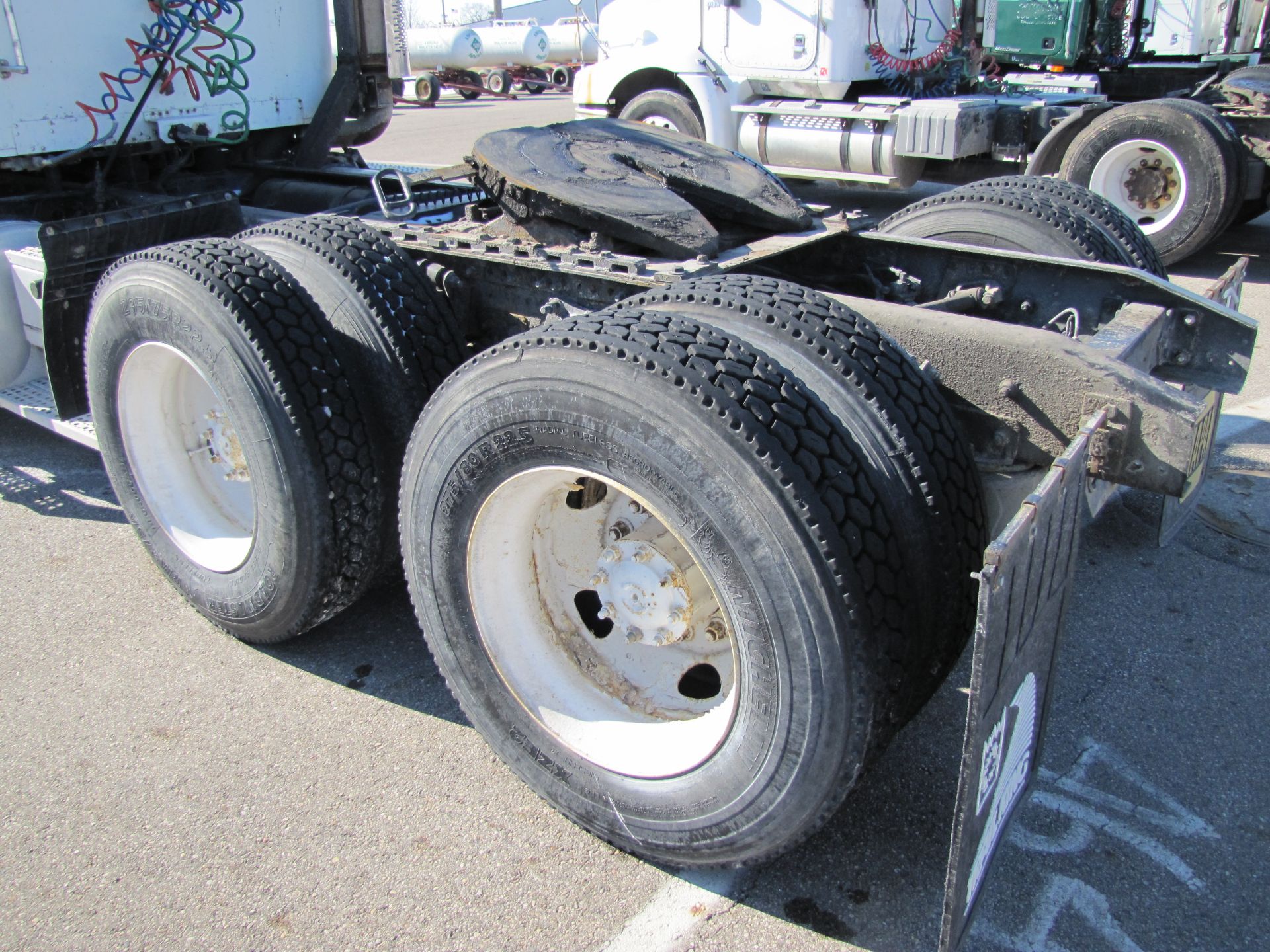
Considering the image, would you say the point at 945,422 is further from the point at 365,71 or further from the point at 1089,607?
the point at 365,71

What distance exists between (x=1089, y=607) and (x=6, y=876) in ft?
10.7

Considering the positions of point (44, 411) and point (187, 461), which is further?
point (44, 411)

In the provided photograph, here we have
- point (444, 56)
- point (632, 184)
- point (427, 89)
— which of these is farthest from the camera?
point (444, 56)

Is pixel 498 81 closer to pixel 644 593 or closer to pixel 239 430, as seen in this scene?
pixel 239 430

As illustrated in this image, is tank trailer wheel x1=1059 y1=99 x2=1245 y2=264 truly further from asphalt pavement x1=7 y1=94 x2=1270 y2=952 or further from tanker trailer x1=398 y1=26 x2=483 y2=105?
tanker trailer x1=398 y1=26 x2=483 y2=105

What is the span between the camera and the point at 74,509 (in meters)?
4.42

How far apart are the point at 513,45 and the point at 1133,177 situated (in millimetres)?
20699

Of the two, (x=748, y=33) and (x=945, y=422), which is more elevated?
(x=748, y=33)

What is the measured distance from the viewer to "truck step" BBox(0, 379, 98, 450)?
157 inches

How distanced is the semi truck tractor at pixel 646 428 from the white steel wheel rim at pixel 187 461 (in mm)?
13

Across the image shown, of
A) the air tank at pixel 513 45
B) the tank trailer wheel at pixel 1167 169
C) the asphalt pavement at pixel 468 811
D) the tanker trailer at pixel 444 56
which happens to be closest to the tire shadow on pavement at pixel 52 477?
the asphalt pavement at pixel 468 811

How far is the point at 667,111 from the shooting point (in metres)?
10.2

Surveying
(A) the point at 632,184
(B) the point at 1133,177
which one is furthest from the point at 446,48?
(A) the point at 632,184

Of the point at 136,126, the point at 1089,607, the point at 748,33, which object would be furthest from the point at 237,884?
the point at 748,33
